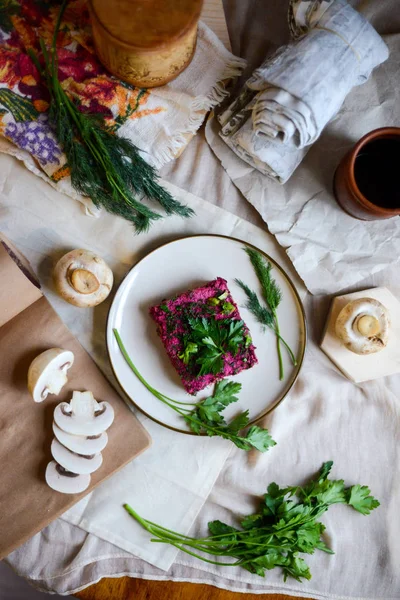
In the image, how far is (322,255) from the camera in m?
1.44

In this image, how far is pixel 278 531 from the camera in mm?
1328

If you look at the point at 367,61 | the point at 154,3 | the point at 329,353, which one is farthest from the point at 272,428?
the point at 154,3

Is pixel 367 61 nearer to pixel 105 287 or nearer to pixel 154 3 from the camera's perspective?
pixel 154 3

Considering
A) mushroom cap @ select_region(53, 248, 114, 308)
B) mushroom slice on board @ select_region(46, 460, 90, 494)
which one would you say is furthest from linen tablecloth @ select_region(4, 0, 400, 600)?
mushroom slice on board @ select_region(46, 460, 90, 494)

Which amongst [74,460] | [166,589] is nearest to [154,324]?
[74,460]

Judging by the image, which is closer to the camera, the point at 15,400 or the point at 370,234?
the point at 15,400

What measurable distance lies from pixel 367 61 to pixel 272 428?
3.21 ft

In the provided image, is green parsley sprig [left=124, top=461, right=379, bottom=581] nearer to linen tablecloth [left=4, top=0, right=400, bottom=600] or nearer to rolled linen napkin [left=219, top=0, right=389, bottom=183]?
linen tablecloth [left=4, top=0, right=400, bottom=600]

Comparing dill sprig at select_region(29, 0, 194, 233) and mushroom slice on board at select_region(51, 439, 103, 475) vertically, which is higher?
dill sprig at select_region(29, 0, 194, 233)

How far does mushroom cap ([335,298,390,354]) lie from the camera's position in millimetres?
1375

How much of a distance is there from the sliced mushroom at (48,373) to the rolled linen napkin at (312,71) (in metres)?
0.75

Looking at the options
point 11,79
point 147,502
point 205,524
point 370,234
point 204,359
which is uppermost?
point 11,79

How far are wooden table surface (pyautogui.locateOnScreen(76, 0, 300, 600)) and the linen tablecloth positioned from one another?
0.12ft

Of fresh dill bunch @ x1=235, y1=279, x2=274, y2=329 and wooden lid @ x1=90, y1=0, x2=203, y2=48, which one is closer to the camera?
wooden lid @ x1=90, y1=0, x2=203, y2=48
